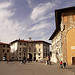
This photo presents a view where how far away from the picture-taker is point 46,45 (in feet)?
188

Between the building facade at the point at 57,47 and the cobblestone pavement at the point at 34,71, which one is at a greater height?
the building facade at the point at 57,47

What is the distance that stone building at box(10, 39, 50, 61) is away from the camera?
5206 centimetres

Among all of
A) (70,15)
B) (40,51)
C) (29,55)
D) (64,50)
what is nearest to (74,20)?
(70,15)

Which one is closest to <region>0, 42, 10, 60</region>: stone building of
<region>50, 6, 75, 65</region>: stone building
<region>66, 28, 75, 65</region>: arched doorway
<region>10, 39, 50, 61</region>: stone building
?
<region>10, 39, 50, 61</region>: stone building

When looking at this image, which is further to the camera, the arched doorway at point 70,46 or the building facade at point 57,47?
the building facade at point 57,47

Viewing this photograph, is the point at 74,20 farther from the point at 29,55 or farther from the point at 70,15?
the point at 29,55

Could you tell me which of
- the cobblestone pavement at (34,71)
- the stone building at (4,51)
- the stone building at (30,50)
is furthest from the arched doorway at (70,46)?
the stone building at (4,51)

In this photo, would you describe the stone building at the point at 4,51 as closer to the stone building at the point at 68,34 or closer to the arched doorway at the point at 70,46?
the stone building at the point at 68,34

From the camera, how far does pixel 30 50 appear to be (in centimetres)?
5403

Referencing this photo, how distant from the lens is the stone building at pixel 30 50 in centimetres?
5206

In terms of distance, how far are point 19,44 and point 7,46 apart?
21.8 feet

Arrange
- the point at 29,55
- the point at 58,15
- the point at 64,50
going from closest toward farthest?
the point at 64,50
the point at 58,15
the point at 29,55

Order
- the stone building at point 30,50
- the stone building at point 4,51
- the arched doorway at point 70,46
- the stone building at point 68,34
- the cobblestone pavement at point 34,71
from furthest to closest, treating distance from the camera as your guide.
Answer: the stone building at point 30,50 < the stone building at point 4,51 < the stone building at point 68,34 < the arched doorway at point 70,46 < the cobblestone pavement at point 34,71

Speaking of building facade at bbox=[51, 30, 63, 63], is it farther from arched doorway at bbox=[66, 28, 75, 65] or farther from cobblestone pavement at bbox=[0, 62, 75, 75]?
cobblestone pavement at bbox=[0, 62, 75, 75]
